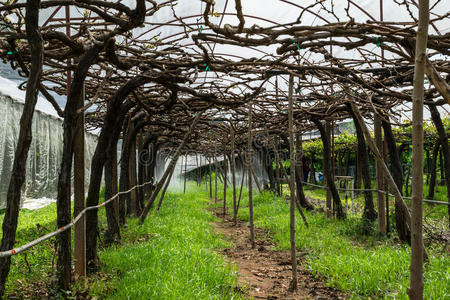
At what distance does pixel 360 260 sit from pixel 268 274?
1.13 m

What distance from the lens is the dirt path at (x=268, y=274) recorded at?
3661 millimetres

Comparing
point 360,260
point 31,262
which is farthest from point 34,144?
point 360,260

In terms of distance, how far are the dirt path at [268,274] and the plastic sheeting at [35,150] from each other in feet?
19.5

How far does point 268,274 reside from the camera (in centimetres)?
439

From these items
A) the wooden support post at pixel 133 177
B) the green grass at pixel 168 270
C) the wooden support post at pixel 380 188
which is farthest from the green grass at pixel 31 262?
the wooden support post at pixel 380 188

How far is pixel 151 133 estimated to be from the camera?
9.77m

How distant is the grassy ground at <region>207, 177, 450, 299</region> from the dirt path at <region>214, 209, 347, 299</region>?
14 centimetres

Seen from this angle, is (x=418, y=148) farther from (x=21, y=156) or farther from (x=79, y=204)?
(x=79, y=204)

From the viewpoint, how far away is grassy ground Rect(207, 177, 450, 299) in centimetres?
328

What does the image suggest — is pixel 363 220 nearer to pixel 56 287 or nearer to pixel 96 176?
pixel 96 176

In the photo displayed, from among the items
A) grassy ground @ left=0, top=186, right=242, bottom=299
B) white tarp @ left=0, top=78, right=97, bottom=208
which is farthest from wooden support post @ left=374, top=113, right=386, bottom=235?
white tarp @ left=0, top=78, right=97, bottom=208

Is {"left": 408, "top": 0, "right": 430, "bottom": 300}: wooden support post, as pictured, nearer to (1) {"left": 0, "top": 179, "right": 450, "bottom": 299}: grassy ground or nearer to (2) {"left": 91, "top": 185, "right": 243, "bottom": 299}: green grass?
(1) {"left": 0, "top": 179, "right": 450, "bottom": 299}: grassy ground

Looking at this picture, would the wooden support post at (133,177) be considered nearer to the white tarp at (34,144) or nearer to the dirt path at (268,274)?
the dirt path at (268,274)

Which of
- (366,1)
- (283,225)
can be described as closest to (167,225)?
(283,225)
